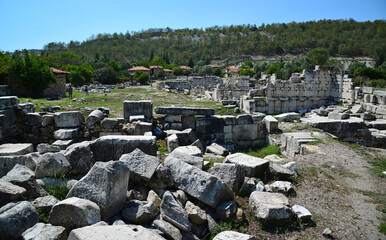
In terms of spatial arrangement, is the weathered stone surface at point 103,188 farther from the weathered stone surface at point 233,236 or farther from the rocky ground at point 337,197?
the rocky ground at point 337,197

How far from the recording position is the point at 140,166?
15.9 ft

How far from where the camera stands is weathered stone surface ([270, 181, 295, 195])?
18.1 ft

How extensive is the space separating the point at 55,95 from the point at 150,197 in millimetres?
22394

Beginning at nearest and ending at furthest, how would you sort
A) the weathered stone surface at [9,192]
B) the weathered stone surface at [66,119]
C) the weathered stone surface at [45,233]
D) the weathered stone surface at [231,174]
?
the weathered stone surface at [45,233] → the weathered stone surface at [9,192] → the weathered stone surface at [231,174] → the weathered stone surface at [66,119]

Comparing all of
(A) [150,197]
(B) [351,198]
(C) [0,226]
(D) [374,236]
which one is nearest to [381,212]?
(B) [351,198]

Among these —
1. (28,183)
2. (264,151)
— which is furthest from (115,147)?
(264,151)

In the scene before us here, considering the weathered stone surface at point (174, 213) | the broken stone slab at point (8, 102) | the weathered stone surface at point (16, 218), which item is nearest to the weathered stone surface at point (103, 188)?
the weathered stone surface at point (16, 218)

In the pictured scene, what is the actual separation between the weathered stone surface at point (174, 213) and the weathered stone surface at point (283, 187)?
2358 millimetres

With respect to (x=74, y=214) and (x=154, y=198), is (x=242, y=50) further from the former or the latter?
(x=74, y=214)

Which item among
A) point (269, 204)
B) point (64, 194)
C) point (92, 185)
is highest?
point (92, 185)

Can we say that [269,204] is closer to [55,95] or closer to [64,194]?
[64,194]

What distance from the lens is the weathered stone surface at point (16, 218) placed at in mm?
3334

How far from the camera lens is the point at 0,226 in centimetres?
330

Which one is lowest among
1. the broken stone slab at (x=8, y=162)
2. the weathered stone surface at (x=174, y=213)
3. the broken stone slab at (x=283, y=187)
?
the broken stone slab at (x=283, y=187)
